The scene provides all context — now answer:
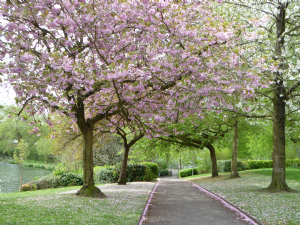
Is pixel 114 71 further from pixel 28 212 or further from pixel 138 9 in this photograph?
pixel 28 212

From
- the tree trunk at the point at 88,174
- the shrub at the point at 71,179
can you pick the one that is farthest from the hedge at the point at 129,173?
the tree trunk at the point at 88,174

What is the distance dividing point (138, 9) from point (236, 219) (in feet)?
22.4

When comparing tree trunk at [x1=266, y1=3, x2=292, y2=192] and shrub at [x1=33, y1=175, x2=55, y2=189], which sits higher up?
tree trunk at [x1=266, y1=3, x2=292, y2=192]

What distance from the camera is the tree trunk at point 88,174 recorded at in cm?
1053

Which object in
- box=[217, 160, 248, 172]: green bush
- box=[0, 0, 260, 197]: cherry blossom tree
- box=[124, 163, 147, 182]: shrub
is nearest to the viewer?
box=[0, 0, 260, 197]: cherry blossom tree

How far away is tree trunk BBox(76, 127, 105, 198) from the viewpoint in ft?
34.6

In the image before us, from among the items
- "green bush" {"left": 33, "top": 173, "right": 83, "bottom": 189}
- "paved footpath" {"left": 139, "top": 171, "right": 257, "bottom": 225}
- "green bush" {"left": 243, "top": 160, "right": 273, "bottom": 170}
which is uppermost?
"paved footpath" {"left": 139, "top": 171, "right": 257, "bottom": 225}

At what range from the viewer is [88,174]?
1079 centimetres

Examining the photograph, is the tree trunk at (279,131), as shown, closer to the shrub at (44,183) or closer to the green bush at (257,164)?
the shrub at (44,183)

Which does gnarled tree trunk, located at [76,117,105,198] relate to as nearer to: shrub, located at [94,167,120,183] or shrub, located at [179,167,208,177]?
shrub, located at [94,167,120,183]

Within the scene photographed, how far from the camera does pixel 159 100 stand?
33.5 ft

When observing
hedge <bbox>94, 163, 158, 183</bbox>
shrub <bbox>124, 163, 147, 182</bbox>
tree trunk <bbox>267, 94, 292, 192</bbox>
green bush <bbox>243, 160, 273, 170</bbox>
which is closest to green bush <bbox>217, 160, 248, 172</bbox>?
green bush <bbox>243, 160, 273, 170</bbox>

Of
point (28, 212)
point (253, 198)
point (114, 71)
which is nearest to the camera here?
point (114, 71)

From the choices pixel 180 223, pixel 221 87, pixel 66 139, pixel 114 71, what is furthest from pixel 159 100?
pixel 66 139
